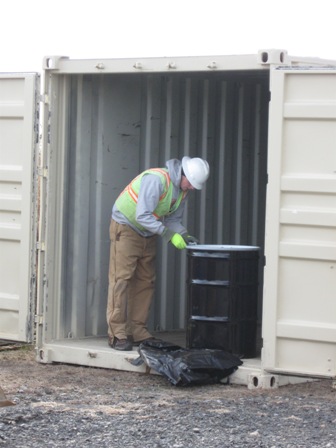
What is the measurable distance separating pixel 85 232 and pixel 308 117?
2.66 meters

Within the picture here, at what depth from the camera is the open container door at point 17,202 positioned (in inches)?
399

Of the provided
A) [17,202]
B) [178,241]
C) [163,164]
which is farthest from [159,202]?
[163,164]

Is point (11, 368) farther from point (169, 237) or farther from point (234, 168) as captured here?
point (234, 168)

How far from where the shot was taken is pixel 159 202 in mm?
10016

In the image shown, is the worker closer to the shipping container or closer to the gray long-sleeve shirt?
the gray long-sleeve shirt

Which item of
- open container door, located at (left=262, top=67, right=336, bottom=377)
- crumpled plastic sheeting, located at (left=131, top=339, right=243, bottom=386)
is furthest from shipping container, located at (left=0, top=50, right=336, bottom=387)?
crumpled plastic sheeting, located at (left=131, top=339, right=243, bottom=386)

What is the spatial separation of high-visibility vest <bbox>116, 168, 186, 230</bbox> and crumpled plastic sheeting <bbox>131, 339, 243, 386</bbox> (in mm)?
1223

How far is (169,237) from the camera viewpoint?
32.8ft

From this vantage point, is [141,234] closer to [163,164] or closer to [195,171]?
[195,171]

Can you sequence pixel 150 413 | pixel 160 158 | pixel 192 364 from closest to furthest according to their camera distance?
pixel 150 413, pixel 192 364, pixel 160 158

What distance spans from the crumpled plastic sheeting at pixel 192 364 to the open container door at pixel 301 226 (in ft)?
1.40

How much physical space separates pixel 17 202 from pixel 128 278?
117cm

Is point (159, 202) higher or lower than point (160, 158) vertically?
lower

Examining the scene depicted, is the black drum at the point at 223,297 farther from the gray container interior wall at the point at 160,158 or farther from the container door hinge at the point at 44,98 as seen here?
the container door hinge at the point at 44,98
